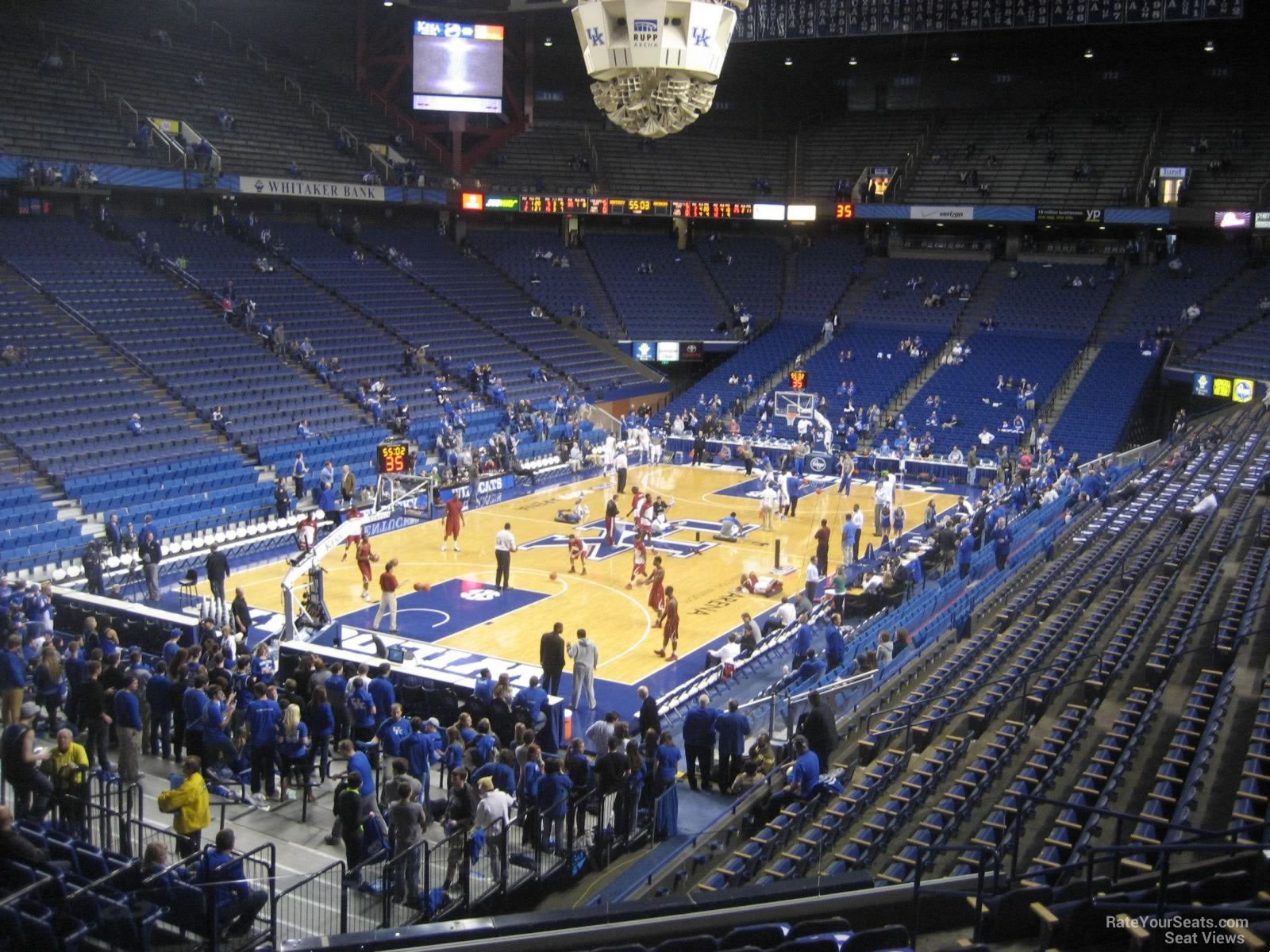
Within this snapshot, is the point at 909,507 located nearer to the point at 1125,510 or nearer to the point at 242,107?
the point at 1125,510

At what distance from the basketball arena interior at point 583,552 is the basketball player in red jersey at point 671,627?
0.20 ft

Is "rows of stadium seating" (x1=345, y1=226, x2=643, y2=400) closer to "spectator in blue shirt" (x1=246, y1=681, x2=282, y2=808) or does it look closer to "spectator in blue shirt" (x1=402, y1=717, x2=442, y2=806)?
"spectator in blue shirt" (x1=246, y1=681, x2=282, y2=808)

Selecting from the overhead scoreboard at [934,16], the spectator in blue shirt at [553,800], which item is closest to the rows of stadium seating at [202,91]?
the overhead scoreboard at [934,16]

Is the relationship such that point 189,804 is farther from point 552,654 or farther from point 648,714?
point 552,654

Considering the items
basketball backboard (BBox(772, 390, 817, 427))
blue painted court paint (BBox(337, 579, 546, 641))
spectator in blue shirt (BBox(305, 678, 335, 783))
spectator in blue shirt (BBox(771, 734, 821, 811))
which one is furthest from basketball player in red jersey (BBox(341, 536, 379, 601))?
basketball backboard (BBox(772, 390, 817, 427))

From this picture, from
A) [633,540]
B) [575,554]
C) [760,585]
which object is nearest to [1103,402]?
[633,540]

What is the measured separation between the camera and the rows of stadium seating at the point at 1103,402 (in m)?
40.0

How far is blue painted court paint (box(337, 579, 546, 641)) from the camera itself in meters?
21.6

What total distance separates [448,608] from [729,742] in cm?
991

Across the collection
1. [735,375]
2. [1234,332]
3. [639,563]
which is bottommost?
[639,563]

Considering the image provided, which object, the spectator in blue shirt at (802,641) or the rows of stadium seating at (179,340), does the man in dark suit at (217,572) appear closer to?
the spectator in blue shirt at (802,641)

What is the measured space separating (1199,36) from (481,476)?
33.9 metres

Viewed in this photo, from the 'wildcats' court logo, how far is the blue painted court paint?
359 centimetres

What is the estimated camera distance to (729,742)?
46.3 feet
